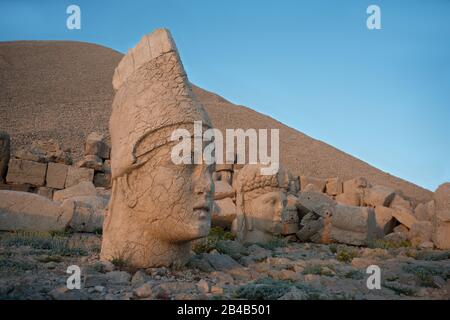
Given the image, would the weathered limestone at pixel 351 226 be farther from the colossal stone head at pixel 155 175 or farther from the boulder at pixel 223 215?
the colossal stone head at pixel 155 175

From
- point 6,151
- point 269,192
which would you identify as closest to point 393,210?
point 269,192

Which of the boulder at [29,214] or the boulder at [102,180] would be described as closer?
the boulder at [29,214]

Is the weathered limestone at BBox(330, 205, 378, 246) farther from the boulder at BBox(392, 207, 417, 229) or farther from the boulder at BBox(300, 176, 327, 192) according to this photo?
the boulder at BBox(300, 176, 327, 192)

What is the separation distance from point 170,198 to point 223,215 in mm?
4437

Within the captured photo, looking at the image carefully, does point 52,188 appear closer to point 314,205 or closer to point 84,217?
point 84,217

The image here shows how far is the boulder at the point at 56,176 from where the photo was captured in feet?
41.1

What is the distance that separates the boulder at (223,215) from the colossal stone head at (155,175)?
3943 mm

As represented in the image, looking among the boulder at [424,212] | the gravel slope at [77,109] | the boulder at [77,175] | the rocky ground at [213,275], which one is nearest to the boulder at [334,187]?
the boulder at [424,212]

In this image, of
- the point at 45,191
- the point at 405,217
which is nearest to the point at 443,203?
the point at 405,217

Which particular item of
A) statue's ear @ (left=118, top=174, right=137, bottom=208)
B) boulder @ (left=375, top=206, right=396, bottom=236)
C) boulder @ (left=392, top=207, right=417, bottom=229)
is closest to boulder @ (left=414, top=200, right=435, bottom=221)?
boulder @ (left=392, top=207, right=417, bottom=229)

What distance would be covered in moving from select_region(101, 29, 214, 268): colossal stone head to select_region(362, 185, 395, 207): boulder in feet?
32.6

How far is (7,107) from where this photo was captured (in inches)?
1091

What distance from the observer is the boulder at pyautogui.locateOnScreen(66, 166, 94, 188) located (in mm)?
12719
